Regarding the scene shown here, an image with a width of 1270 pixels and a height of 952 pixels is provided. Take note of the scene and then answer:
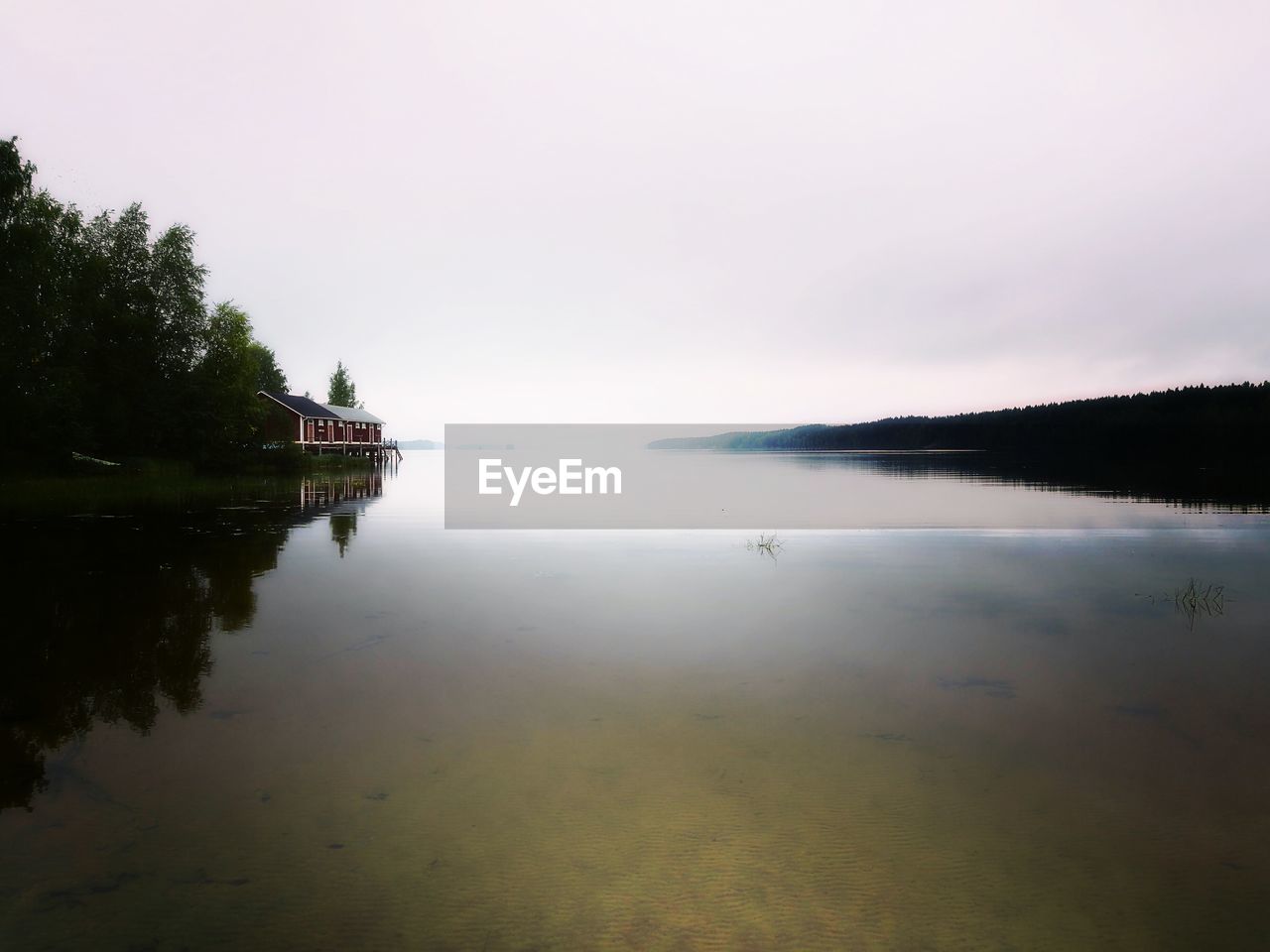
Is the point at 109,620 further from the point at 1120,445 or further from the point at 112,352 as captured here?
the point at 1120,445

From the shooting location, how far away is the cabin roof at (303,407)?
7256 centimetres

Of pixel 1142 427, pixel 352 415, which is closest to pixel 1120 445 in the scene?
pixel 1142 427

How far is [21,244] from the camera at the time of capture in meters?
33.7

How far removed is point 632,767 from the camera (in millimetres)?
5348

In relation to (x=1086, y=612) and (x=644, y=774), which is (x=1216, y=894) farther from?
(x=1086, y=612)

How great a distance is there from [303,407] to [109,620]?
236ft

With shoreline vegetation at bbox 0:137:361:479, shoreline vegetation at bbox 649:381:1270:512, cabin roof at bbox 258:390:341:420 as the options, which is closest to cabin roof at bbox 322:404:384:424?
cabin roof at bbox 258:390:341:420

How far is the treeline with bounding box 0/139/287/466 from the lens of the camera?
1323 inches

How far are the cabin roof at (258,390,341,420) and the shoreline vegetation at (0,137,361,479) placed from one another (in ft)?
59.7

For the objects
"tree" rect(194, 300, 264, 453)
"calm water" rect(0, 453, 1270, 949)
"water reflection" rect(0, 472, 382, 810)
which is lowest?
"calm water" rect(0, 453, 1270, 949)

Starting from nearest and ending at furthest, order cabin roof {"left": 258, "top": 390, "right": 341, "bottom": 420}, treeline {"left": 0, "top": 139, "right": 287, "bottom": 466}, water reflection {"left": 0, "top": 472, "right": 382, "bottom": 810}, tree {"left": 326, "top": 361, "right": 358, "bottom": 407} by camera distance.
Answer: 1. water reflection {"left": 0, "top": 472, "right": 382, "bottom": 810}
2. treeline {"left": 0, "top": 139, "right": 287, "bottom": 466}
3. cabin roof {"left": 258, "top": 390, "right": 341, "bottom": 420}
4. tree {"left": 326, "top": 361, "right": 358, "bottom": 407}

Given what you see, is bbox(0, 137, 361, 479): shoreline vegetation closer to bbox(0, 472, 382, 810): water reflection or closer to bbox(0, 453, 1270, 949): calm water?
bbox(0, 472, 382, 810): water reflection

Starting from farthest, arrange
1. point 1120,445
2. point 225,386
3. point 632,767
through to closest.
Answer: point 1120,445 < point 225,386 < point 632,767

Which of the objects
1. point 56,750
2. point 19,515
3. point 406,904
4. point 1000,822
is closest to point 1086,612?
point 1000,822
